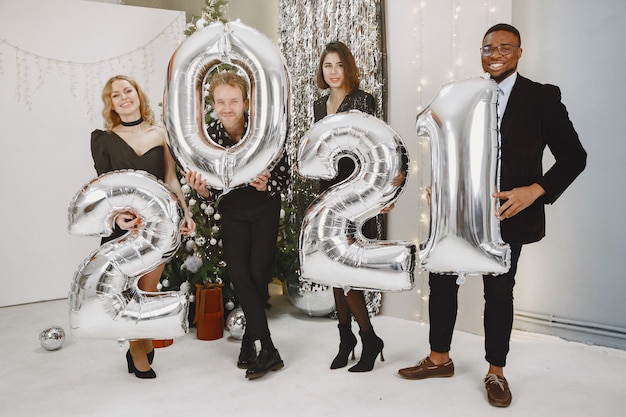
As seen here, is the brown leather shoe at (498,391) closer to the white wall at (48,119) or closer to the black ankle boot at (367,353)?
the black ankle boot at (367,353)

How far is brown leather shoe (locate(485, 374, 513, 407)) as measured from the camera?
2.19 metres

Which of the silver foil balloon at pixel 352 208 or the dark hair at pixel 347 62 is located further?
the dark hair at pixel 347 62

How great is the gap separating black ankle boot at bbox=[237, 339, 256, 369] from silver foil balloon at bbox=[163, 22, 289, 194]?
1.33 meters

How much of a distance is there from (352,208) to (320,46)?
99.0 inches

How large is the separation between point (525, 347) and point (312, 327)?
4.13ft

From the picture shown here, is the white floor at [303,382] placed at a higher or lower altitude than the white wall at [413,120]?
lower

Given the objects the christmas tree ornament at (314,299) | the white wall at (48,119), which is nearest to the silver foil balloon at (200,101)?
the christmas tree ornament at (314,299)

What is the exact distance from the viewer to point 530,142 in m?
2.08

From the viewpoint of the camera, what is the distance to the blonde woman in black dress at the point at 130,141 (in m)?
2.42

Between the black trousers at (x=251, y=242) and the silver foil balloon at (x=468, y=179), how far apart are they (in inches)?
41.3

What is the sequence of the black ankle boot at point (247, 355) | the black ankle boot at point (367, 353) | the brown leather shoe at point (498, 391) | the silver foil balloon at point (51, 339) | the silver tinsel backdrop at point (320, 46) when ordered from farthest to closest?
the silver tinsel backdrop at point (320, 46), the silver foil balloon at point (51, 339), the black ankle boot at point (247, 355), the black ankle boot at point (367, 353), the brown leather shoe at point (498, 391)

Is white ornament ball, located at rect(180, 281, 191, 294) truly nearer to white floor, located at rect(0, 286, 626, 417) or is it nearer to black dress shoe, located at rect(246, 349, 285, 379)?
white floor, located at rect(0, 286, 626, 417)

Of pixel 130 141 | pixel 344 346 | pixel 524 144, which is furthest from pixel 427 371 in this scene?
pixel 130 141

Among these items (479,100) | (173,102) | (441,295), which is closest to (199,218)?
(441,295)
